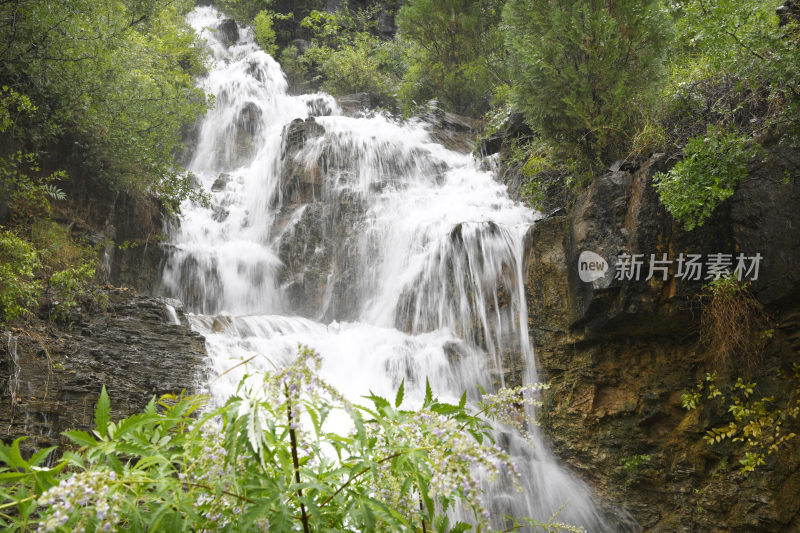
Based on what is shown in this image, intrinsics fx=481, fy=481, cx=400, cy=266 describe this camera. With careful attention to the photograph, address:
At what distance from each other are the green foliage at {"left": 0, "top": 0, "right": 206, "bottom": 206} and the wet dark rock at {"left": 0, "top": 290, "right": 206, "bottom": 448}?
291 cm

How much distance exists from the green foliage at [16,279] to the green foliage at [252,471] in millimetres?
4187

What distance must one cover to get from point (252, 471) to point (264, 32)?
21.5 metres

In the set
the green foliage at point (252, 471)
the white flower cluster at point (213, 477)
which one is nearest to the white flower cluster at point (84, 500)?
the green foliage at point (252, 471)

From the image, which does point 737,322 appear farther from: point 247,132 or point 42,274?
point 247,132

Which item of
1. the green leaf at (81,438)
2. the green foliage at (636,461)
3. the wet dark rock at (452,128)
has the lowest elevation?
the green foliage at (636,461)

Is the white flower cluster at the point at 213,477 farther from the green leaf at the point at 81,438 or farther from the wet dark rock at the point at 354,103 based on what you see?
the wet dark rock at the point at 354,103

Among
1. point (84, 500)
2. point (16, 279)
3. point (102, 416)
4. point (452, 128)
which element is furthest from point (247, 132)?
point (84, 500)

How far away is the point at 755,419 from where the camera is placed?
16.1 ft

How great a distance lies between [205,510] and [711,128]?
5.39 m

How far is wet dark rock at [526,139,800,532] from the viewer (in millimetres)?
4805

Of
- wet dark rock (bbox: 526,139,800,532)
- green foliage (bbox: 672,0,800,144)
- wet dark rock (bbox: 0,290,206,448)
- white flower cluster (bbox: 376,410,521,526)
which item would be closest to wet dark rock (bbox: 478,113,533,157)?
wet dark rock (bbox: 526,139,800,532)

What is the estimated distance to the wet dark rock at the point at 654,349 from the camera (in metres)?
4.80

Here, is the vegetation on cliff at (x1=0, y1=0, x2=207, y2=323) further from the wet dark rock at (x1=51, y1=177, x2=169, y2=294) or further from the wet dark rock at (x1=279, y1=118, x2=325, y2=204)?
the wet dark rock at (x1=279, y1=118, x2=325, y2=204)

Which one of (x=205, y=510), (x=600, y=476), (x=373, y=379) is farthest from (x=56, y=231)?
(x=600, y=476)
